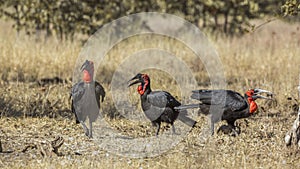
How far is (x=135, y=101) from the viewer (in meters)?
10.4

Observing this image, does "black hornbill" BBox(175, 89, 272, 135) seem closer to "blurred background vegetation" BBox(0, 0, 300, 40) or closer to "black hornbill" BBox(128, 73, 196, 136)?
"black hornbill" BBox(128, 73, 196, 136)

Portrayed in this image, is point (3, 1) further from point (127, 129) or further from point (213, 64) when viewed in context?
point (127, 129)

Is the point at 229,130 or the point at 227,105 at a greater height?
the point at 227,105

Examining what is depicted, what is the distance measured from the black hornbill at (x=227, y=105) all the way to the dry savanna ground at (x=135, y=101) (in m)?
0.25

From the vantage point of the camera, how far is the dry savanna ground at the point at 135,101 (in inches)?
278

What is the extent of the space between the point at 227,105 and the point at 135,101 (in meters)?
2.49

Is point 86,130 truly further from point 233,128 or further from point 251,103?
point 251,103

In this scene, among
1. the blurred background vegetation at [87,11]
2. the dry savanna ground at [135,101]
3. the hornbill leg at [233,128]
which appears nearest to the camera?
the dry savanna ground at [135,101]

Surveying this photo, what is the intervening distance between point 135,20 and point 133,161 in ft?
36.2

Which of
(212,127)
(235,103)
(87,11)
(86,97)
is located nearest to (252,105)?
(235,103)

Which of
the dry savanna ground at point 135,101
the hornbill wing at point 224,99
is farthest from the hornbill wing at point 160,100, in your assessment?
the dry savanna ground at point 135,101

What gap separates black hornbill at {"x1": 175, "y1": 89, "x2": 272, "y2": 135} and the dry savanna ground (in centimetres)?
25

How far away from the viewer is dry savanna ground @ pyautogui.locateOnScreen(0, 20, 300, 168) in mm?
7070

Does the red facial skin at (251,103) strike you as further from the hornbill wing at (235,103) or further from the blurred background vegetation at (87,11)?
the blurred background vegetation at (87,11)
